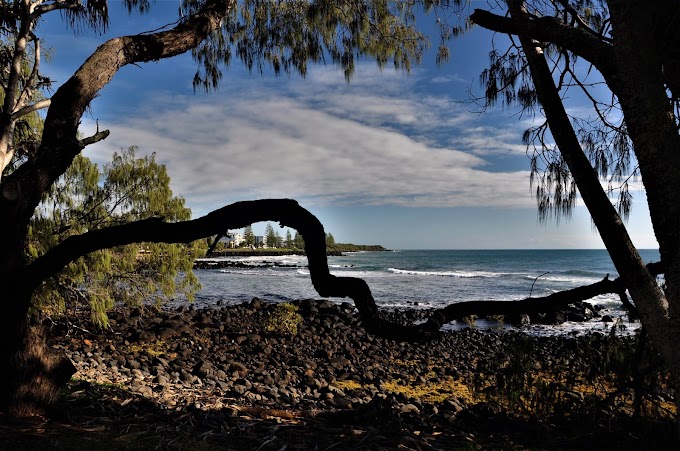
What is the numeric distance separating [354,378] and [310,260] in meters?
6.53

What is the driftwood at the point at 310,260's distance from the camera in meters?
3.51

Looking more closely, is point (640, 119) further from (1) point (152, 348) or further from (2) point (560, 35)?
(1) point (152, 348)

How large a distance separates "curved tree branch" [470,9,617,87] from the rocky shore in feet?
9.98

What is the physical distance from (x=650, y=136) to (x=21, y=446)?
14.9ft

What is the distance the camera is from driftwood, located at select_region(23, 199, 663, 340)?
3508 mm

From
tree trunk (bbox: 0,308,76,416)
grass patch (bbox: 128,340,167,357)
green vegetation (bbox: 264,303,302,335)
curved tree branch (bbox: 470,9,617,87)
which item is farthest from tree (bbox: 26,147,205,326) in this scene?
curved tree branch (bbox: 470,9,617,87)

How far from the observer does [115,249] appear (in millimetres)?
10102

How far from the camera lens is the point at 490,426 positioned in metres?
5.27

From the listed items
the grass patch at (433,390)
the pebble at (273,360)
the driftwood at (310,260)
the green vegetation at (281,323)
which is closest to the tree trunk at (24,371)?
the driftwood at (310,260)

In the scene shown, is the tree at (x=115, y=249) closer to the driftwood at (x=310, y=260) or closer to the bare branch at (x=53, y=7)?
the bare branch at (x=53, y=7)

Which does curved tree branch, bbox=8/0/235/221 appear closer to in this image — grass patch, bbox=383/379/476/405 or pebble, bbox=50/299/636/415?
pebble, bbox=50/299/636/415

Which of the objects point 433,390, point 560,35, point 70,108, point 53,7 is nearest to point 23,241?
point 70,108

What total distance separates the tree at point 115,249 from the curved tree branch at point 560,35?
286 inches

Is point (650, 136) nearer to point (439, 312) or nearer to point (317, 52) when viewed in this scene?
point (439, 312)
